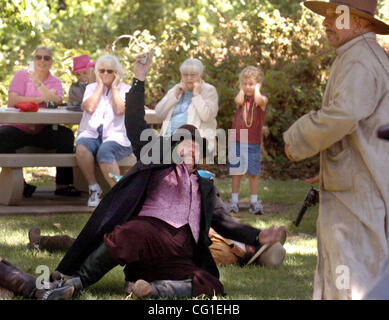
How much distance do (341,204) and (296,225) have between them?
4.15 metres

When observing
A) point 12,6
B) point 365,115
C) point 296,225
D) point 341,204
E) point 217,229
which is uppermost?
point 12,6

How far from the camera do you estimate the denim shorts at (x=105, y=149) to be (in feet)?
30.6

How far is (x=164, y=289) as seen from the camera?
211 inches

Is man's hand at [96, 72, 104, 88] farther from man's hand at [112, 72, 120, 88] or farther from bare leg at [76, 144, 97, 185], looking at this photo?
bare leg at [76, 144, 97, 185]

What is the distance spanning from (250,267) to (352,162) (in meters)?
2.47

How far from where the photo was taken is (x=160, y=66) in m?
13.9

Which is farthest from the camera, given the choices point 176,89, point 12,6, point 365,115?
point 12,6

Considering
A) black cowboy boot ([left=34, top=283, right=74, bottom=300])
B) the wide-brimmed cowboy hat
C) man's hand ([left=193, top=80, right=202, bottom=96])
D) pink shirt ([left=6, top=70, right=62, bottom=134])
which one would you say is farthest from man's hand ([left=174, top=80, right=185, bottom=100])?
the wide-brimmed cowboy hat

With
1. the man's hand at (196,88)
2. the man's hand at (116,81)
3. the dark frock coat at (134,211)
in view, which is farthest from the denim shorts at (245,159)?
the dark frock coat at (134,211)

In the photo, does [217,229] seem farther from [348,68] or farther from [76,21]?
[76,21]

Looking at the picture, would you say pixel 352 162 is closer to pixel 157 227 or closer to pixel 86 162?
pixel 157 227

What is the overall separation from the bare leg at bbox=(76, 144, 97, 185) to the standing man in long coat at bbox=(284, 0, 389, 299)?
511 centimetres

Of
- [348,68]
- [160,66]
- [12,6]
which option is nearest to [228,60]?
[160,66]

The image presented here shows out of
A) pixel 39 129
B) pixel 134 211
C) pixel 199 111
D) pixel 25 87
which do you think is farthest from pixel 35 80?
pixel 134 211
